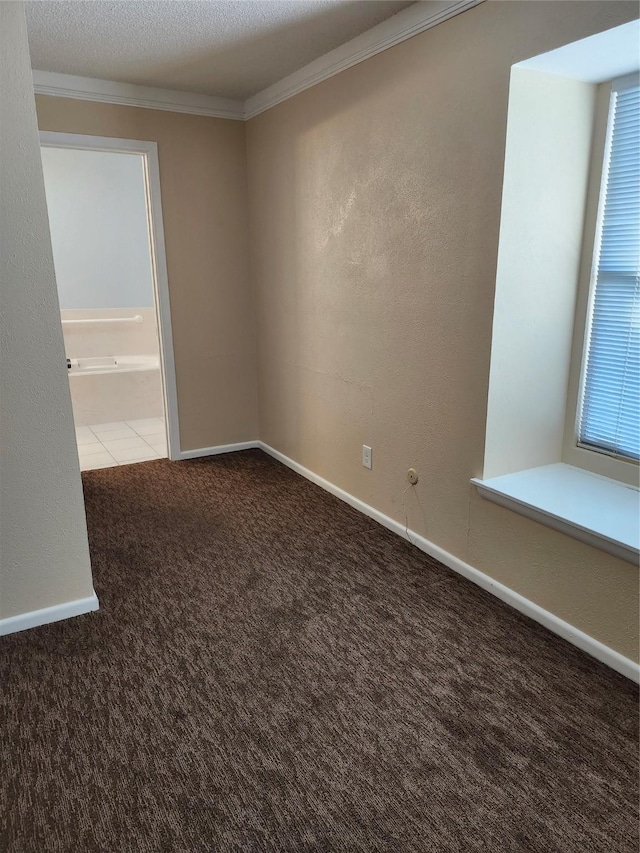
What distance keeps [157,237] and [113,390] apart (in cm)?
191

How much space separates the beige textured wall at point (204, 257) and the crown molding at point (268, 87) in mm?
54

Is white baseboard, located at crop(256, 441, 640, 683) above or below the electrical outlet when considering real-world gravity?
below

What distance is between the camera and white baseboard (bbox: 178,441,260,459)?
4.21m

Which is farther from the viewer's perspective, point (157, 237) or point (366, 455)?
point (157, 237)

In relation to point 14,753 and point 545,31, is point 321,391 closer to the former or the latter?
point 545,31

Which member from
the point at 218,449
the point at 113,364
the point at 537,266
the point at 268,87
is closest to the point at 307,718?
the point at 537,266

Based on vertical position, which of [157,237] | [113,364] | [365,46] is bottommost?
[113,364]

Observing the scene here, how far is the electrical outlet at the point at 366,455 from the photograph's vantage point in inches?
123

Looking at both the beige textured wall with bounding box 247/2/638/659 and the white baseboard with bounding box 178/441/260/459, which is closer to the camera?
the beige textured wall with bounding box 247/2/638/659

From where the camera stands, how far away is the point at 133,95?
11.6 feet

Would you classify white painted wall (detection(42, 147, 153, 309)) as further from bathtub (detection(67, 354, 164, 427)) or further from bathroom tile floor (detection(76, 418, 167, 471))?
bathroom tile floor (detection(76, 418, 167, 471))

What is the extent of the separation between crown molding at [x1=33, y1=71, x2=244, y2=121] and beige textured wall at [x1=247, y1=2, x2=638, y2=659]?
270mm

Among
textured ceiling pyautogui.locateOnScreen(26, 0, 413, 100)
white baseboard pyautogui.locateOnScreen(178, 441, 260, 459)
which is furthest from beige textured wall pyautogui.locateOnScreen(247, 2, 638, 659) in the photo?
white baseboard pyautogui.locateOnScreen(178, 441, 260, 459)

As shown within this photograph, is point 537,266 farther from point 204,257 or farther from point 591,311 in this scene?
point 204,257
